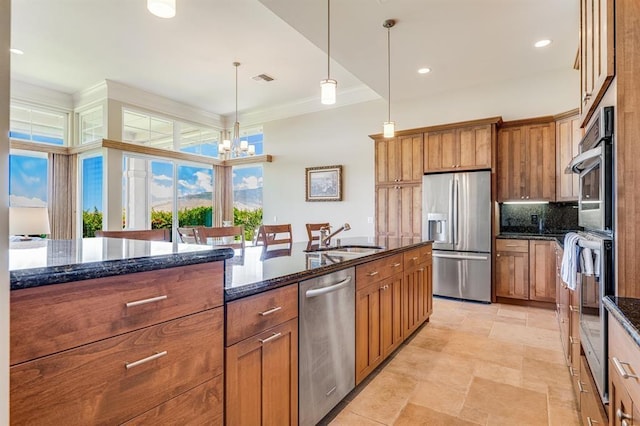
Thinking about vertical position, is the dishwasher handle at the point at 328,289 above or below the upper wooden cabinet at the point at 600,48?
below

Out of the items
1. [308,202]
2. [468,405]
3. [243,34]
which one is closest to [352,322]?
[468,405]

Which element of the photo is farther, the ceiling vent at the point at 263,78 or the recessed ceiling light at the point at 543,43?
the ceiling vent at the point at 263,78

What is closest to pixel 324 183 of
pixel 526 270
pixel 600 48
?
pixel 526 270

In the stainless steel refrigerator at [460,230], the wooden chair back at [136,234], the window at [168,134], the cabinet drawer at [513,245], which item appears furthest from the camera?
the window at [168,134]

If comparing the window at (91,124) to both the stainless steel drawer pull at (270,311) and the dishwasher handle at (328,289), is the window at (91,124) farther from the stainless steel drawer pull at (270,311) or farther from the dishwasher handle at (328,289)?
the stainless steel drawer pull at (270,311)

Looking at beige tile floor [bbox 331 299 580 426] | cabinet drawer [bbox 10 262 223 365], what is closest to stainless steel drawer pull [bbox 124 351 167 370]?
cabinet drawer [bbox 10 262 223 365]

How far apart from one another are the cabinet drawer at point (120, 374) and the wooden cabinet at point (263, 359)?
0.29ft

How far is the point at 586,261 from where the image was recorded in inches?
60.4

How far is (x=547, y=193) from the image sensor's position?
4301 millimetres

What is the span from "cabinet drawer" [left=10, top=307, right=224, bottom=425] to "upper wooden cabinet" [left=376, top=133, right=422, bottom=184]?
419cm

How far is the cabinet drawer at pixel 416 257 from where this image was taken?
115 inches

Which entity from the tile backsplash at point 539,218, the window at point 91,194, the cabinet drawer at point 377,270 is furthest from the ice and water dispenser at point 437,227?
the window at point 91,194

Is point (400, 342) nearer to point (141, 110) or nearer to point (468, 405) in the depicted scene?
point (468, 405)

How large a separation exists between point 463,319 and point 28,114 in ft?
24.0
